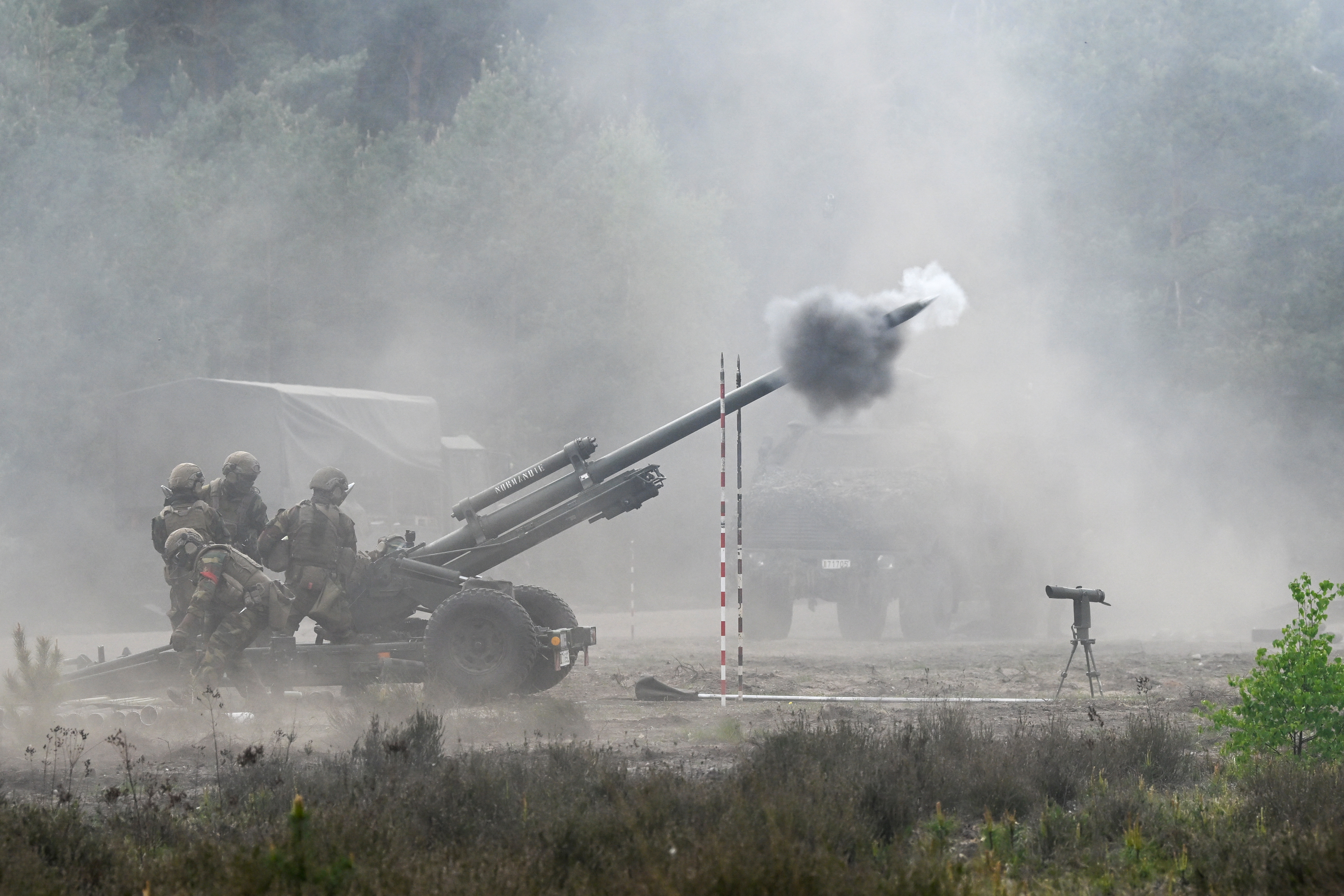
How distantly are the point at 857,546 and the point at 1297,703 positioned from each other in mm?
9831

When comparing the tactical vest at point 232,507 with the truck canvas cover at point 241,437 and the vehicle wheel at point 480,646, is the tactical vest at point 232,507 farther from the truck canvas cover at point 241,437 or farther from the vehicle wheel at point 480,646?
the truck canvas cover at point 241,437

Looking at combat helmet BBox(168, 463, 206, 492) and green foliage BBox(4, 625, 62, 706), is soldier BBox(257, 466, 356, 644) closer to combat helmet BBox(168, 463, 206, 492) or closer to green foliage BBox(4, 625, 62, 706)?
combat helmet BBox(168, 463, 206, 492)

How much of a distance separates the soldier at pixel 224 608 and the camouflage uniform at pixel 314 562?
0.51ft

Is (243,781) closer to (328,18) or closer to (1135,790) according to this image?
(1135,790)

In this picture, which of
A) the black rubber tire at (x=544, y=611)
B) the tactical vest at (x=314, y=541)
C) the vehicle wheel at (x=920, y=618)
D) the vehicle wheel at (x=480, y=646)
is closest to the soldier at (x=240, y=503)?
the tactical vest at (x=314, y=541)

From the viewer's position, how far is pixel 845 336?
1088 centimetres

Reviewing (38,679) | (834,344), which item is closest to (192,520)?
(38,679)

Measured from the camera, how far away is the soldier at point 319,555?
403 inches

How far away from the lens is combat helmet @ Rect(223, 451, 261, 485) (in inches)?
414

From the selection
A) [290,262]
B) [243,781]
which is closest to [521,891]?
[243,781]

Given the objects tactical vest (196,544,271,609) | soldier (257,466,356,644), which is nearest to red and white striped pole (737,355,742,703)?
soldier (257,466,356,644)

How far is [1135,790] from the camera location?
21.6 feet

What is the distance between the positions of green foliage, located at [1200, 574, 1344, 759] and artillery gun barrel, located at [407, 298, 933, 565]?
175 inches

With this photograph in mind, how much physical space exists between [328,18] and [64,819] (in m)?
37.8
